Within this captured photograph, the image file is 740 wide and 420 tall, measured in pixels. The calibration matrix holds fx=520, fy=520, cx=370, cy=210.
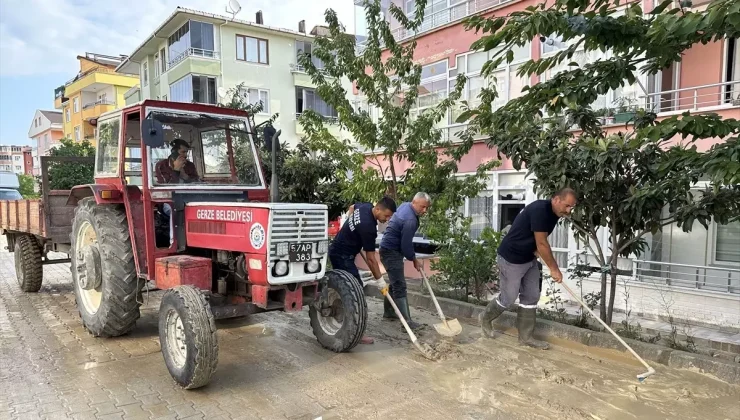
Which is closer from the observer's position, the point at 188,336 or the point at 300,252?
the point at 188,336

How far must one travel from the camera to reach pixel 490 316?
19.8 ft

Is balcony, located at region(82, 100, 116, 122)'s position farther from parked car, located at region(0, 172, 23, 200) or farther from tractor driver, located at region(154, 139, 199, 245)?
tractor driver, located at region(154, 139, 199, 245)

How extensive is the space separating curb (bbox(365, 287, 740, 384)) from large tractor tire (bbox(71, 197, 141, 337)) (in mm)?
4070

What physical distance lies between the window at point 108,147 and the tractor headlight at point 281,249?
2424 millimetres

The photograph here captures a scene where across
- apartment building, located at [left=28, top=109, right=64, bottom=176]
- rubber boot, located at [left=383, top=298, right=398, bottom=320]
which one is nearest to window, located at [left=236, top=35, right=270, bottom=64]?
rubber boot, located at [left=383, top=298, right=398, bottom=320]

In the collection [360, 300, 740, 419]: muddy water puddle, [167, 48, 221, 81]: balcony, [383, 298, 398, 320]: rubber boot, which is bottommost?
[360, 300, 740, 419]: muddy water puddle

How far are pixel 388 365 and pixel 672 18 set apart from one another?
12.2ft

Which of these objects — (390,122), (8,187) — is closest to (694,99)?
(390,122)

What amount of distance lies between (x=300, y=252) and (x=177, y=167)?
1978 mm

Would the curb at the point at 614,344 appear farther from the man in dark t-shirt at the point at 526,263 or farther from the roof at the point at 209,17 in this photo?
the roof at the point at 209,17

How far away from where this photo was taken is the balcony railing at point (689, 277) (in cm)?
974

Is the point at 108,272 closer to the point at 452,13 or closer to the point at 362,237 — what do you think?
the point at 362,237

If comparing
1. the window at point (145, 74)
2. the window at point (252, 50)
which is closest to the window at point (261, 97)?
the window at point (252, 50)

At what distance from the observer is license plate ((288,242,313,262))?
4.71 metres
